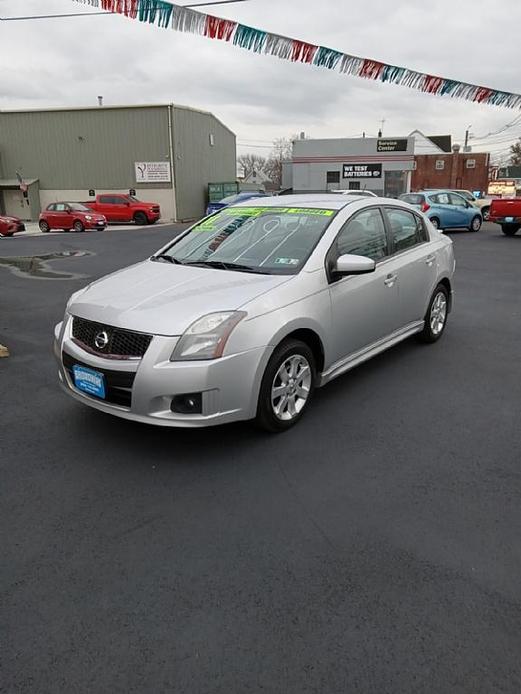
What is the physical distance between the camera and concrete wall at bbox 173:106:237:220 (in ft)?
115

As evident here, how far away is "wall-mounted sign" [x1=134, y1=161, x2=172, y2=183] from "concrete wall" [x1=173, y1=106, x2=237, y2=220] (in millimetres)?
639

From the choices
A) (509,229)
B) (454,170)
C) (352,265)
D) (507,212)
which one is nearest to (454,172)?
(454,170)

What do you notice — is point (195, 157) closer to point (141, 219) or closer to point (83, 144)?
point (83, 144)

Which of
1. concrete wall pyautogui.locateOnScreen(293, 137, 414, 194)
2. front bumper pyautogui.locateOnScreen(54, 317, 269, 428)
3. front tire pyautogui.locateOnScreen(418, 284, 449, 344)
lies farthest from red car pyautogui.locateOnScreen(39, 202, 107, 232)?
front bumper pyautogui.locateOnScreen(54, 317, 269, 428)

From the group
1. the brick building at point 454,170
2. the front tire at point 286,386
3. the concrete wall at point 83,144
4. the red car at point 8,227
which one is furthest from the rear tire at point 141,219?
the brick building at point 454,170

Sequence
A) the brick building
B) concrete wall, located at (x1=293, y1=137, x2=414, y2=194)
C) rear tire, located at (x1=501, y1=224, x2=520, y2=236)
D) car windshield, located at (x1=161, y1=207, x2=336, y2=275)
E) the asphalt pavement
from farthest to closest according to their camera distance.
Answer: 1. the brick building
2. concrete wall, located at (x1=293, y1=137, x2=414, y2=194)
3. rear tire, located at (x1=501, y1=224, x2=520, y2=236)
4. car windshield, located at (x1=161, y1=207, x2=336, y2=275)
5. the asphalt pavement

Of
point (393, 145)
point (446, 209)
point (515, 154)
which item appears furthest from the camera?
point (515, 154)

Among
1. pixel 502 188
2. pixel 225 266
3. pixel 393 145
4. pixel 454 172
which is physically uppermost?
pixel 393 145

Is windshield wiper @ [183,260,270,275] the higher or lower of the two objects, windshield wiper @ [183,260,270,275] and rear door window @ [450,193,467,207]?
the lower

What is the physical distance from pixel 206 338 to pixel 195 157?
36.7m

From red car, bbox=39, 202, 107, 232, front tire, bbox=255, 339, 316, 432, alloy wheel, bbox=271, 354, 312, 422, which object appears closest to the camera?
front tire, bbox=255, 339, 316, 432

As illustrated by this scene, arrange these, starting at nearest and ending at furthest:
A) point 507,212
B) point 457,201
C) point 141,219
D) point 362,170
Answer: point 507,212, point 457,201, point 141,219, point 362,170

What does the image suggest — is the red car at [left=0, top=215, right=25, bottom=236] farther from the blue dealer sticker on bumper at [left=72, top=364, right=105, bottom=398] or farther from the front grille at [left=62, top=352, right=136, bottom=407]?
the front grille at [left=62, top=352, right=136, bottom=407]

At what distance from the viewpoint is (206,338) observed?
11.1 feet
